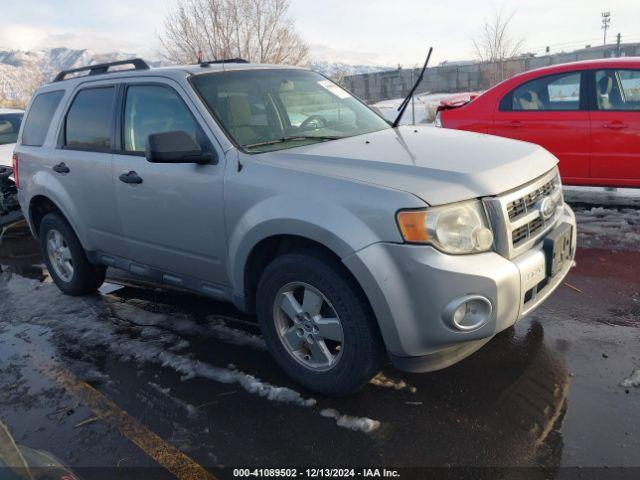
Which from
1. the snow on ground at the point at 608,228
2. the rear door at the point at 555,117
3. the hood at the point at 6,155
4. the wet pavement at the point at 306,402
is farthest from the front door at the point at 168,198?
the hood at the point at 6,155

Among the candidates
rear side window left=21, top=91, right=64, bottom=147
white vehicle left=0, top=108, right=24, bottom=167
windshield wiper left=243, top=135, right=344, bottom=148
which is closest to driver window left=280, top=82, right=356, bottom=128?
windshield wiper left=243, top=135, right=344, bottom=148

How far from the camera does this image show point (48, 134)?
489cm

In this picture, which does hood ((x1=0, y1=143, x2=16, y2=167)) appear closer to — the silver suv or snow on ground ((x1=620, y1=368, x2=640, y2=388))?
the silver suv

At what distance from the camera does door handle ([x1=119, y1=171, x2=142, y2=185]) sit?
3811 millimetres

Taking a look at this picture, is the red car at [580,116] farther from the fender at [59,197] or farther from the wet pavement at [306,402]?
the fender at [59,197]

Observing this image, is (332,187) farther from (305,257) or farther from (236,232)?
(236,232)

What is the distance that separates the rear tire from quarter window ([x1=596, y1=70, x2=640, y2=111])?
5705 millimetres

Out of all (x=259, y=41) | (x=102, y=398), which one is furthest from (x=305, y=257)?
(x=259, y=41)

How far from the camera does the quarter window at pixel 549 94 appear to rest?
21.5 ft

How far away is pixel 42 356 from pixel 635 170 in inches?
240

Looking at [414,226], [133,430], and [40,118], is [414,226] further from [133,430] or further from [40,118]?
[40,118]

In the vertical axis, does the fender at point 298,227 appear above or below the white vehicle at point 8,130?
below

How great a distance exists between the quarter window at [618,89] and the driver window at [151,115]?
4.95m

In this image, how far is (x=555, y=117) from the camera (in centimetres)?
657
